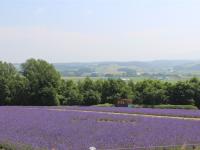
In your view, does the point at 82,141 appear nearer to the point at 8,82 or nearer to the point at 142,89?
the point at 142,89

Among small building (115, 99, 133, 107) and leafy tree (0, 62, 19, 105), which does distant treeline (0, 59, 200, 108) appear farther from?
small building (115, 99, 133, 107)

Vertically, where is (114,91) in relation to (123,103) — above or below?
above

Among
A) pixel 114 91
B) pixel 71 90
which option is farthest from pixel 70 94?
pixel 114 91

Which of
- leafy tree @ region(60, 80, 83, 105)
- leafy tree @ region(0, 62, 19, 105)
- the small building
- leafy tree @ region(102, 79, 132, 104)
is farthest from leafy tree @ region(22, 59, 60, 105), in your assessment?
the small building

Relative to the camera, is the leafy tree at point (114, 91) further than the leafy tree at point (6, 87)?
No

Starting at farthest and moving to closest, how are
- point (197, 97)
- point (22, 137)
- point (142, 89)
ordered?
point (142, 89) → point (197, 97) → point (22, 137)

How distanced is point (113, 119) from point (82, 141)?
12711mm

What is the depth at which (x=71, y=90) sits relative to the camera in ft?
209

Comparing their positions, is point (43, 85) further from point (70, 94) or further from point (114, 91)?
point (114, 91)

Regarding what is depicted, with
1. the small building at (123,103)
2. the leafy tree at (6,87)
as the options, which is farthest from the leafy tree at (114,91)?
the leafy tree at (6,87)

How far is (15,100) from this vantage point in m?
65.7

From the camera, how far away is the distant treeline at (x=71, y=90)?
55278 mm

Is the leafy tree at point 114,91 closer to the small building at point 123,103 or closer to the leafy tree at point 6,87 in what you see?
the small building at point 123,103

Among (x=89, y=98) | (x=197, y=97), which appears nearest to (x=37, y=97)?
(x=89, y=98)
